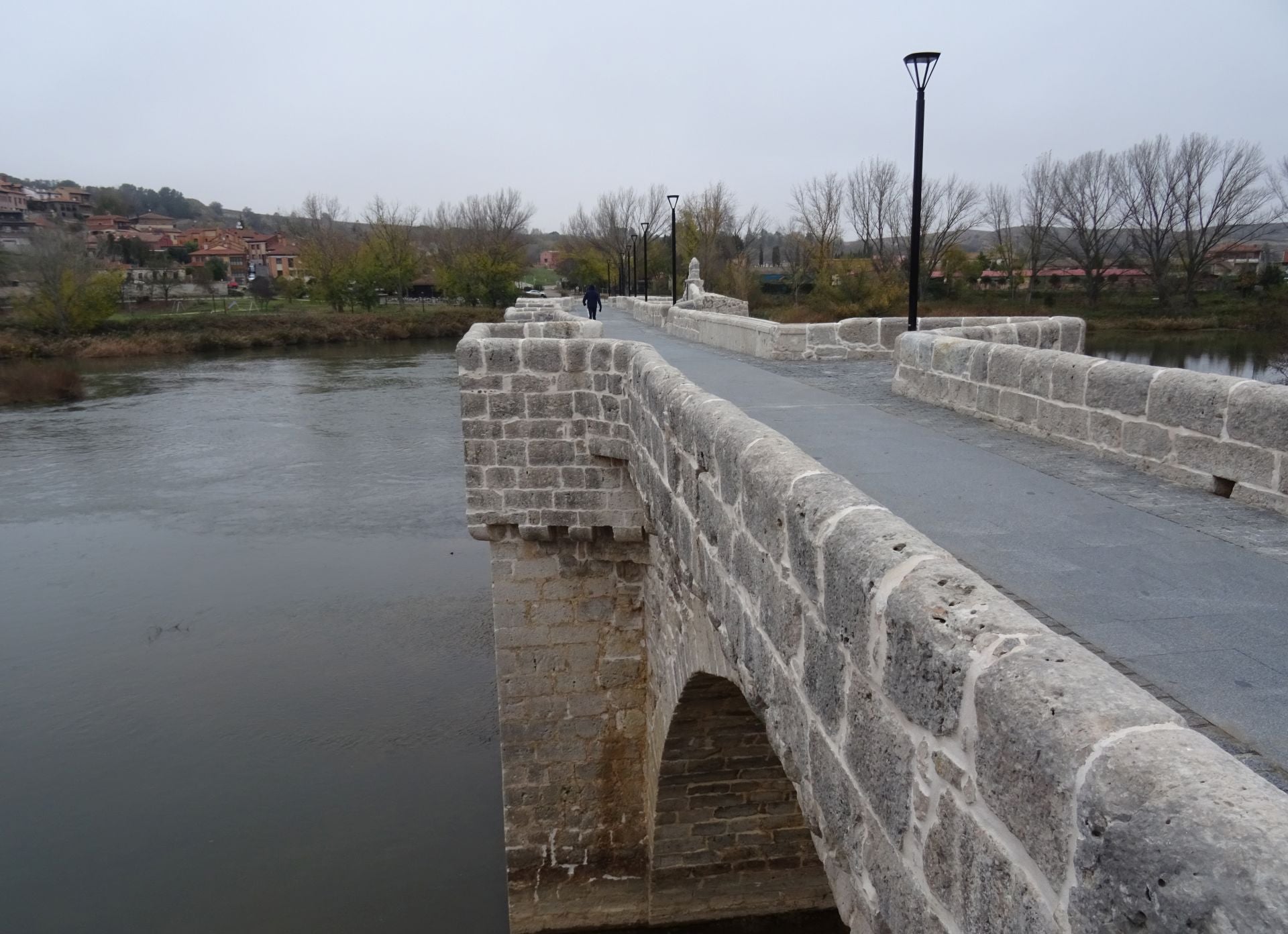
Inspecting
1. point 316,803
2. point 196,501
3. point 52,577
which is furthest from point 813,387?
point 196,501

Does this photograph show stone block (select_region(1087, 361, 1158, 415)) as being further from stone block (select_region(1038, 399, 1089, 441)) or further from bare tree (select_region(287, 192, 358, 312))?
bare tree (select_region(287, 192, 358, 312))

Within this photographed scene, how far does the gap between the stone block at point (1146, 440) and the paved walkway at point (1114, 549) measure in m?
0.12

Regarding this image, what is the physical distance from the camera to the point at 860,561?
6.75ft

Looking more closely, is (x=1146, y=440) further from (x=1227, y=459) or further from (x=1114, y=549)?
(x=1114, y=549)

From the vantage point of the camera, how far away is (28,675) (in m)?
11.7

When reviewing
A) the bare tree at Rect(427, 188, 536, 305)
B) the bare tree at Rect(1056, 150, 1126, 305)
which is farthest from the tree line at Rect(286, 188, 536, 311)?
the bare tree at Rect(1056, 150, 1126, 305)

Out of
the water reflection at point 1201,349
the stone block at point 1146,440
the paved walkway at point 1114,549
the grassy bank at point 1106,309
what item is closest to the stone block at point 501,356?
the paved walkway at point 1114,549

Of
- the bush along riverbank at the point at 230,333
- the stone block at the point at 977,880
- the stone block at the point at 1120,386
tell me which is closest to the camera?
the stone block at the point at 977,880

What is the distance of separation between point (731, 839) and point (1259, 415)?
16.2 feet

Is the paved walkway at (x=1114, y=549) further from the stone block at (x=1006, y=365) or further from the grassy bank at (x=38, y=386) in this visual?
the grassy bank at (x=38, y=386)

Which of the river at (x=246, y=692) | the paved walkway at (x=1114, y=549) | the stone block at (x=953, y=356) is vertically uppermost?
the stone block at (x=953, y=356)

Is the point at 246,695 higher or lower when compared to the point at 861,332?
lower

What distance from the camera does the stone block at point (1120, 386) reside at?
4672mm

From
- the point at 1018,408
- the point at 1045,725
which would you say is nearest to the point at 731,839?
the point at 1018,408
